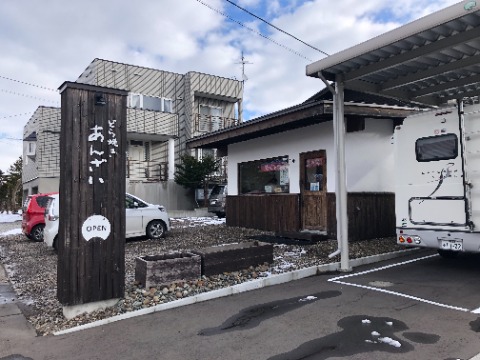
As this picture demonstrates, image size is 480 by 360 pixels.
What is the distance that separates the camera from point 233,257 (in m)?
6.77

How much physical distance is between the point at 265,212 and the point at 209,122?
14.5m

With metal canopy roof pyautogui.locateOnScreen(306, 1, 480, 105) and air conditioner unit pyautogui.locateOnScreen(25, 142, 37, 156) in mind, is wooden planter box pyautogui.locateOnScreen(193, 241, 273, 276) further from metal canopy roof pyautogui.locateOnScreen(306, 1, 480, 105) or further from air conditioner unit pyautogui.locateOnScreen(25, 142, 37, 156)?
air conditioner unit pyautogui.locateOnScreen(25, 142, 37, 156)

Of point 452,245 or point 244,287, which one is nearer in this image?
point 244,287

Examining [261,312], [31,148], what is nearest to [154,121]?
[31,148]

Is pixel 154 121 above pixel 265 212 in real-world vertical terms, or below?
above

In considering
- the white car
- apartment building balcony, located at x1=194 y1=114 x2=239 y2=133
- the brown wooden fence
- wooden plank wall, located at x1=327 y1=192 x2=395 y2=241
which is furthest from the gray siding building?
wooden plank wall, located at x1=327 y1=192 x2=395 y2=241

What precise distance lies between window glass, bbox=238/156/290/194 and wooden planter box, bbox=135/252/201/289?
236 inches

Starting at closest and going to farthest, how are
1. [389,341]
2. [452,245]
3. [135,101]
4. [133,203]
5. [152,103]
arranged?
[389,341]
[452,245]
[133,203]
[135,101]
[152,103]

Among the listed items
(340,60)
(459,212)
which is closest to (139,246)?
(340,60)

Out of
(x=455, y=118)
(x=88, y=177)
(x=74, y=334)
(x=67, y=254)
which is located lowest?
(x=74, y=334)

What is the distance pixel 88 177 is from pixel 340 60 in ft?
14.9

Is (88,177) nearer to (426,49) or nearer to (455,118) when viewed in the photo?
(426,49)

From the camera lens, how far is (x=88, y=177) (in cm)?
489

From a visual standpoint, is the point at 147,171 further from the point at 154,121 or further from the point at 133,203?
the point at 133,203
